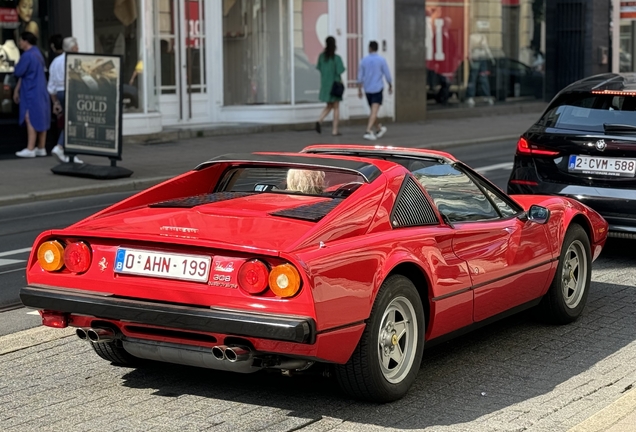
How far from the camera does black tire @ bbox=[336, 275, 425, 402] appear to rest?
17.5 ft

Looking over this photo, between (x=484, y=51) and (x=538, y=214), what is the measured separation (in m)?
25.3

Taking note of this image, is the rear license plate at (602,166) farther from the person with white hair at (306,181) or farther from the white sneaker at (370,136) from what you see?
the white sneaker at (370,136)

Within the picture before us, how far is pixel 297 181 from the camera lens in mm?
6273

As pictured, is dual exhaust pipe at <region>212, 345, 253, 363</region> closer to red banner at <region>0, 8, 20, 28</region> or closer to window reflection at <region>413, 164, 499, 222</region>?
window reflection at <region>413, 164, 499, 222</region>

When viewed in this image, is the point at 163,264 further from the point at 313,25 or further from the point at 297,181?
the point at 313,25

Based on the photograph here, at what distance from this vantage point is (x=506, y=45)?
3275 centimetres

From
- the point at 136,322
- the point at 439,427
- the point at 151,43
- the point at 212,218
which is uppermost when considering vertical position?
the point at 151,43

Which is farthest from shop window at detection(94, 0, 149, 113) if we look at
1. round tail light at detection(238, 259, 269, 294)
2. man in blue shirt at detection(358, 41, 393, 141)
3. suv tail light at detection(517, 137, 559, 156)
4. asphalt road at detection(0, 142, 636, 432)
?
round tail light at detection(238, 259, 269, 294)

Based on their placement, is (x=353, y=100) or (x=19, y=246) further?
(x=353, y=100)

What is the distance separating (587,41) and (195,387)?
3111 cm

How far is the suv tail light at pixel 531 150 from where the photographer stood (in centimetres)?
→ 968

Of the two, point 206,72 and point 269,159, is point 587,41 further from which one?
point 269,159

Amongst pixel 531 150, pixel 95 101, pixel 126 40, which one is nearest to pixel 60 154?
pixel 95 101

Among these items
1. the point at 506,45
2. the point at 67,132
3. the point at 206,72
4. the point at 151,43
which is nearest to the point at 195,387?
the point at 67,132
